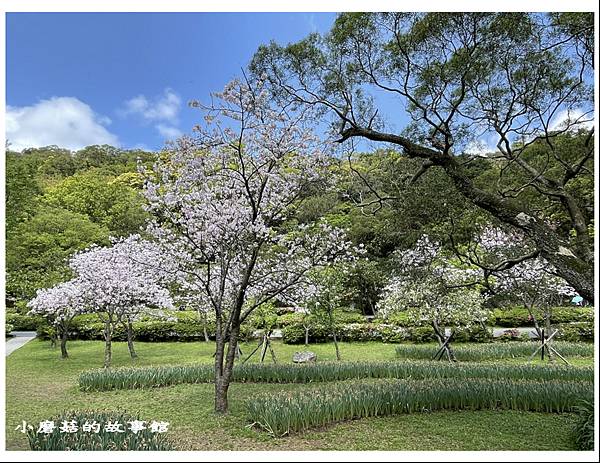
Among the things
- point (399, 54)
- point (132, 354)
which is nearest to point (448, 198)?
point (399, 54)

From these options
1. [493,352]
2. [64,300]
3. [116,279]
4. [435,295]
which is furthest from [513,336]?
[64,300]

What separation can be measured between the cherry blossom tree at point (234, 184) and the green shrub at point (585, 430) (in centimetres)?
220

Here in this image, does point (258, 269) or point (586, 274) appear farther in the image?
point (258, 269)

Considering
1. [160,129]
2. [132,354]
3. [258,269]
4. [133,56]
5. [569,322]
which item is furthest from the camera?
[569,322]

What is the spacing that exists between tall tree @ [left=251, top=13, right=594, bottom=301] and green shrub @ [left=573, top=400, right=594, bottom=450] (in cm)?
126

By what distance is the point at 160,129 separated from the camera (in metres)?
6.67

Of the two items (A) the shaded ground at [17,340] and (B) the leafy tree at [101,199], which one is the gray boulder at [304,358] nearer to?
(A) the shaded ground at [17,340]

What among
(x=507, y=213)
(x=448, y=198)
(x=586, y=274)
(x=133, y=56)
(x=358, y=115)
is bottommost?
(x=586, y=274)

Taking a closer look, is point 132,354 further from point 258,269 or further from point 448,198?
point 448,198

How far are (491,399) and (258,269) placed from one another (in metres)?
3.26

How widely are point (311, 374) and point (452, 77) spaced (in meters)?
3.32

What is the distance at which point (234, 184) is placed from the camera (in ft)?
14.7

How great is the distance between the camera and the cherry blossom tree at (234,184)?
A: 3781 mm

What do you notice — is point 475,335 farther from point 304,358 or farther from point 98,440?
point 98,440
